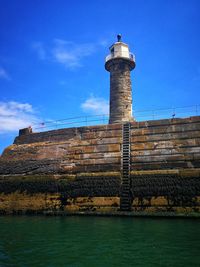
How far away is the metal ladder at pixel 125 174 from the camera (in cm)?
1802

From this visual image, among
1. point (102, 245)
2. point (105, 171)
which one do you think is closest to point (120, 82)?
point (105, 171)

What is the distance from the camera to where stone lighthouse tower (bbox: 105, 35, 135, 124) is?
31.1 metres

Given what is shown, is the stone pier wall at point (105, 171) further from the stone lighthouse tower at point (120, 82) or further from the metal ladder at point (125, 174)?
the stone lighthouse tower at point (120, 82)

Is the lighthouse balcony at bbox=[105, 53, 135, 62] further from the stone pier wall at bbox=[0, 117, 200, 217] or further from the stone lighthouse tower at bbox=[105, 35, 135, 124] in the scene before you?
the stone pier wall at bbox=[0, 117, 200, 217]

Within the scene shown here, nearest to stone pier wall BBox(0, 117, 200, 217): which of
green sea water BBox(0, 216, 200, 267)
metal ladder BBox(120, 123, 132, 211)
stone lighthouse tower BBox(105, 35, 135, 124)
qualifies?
metal ladder BBox(120, 123, 132, 211)

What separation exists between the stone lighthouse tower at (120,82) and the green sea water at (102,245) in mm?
18467

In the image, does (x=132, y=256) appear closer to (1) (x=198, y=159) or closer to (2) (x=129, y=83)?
(1) (x=198, y=159)

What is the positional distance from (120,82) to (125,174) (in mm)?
14696

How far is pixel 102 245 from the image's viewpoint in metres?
9.46

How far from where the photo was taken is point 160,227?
12.8 metres

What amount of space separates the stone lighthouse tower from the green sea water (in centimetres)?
1847

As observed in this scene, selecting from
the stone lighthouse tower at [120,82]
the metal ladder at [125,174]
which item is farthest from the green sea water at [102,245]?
the stone lighthouse tower at [120,82]

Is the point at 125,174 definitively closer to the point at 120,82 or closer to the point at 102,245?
the point at 102,245

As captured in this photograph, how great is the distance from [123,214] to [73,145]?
9.02 meters
